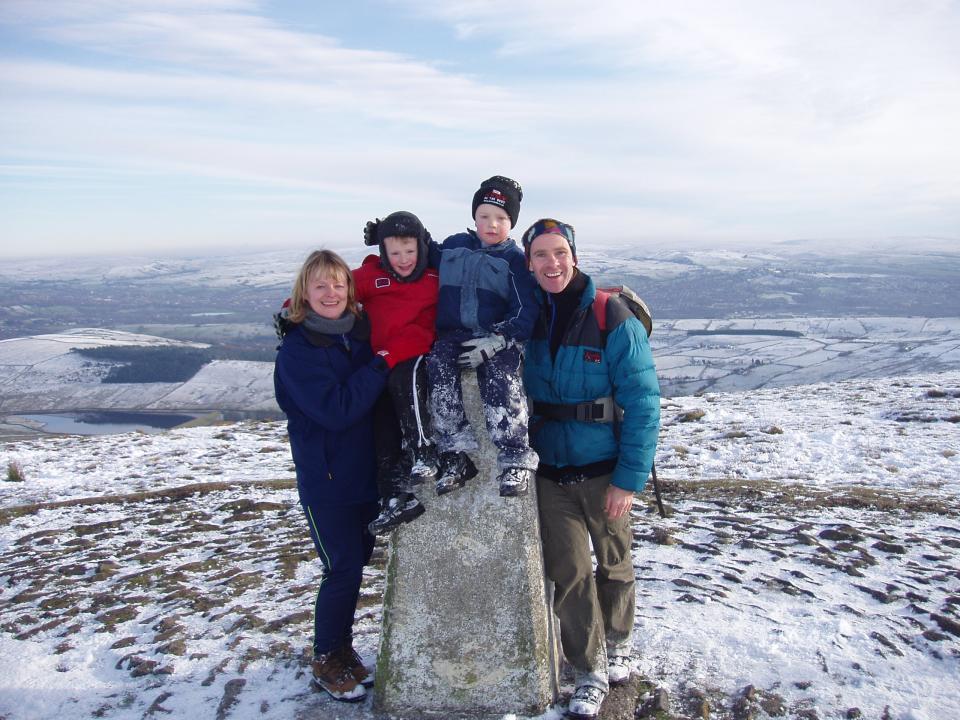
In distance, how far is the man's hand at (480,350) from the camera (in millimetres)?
4094

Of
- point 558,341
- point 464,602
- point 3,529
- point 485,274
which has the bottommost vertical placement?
point 3,529

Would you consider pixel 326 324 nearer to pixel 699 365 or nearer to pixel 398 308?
pixel 398 308

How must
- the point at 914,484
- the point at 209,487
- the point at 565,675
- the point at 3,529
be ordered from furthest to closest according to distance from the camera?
1. the point at 209,487
2. the point at 914,484
3. the point at 3,529
4. the point at 565,675

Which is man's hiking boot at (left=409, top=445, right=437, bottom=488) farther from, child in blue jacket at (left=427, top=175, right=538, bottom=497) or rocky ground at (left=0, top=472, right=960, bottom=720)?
rocky ground at (left=0, top=472, right=960, bottom=720)

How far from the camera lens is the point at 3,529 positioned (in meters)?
9.17

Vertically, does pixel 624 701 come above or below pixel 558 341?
below

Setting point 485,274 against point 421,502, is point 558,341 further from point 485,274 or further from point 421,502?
point 421,502

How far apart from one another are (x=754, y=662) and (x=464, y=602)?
231cm

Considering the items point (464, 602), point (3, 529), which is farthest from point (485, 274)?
point (3, 529)

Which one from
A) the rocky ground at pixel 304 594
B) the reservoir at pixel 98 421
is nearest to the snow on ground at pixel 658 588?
the rocky ground at pixel 304 594

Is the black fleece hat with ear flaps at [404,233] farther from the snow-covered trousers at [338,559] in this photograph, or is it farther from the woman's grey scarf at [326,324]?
the snow-covered trousers at [338,559]

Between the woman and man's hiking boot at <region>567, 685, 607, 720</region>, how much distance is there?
1.51 meters

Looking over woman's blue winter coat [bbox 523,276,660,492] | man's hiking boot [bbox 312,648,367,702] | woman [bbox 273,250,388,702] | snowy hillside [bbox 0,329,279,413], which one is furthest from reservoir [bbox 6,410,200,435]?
woman's blue winter coat [bbox 523,276,660,492]

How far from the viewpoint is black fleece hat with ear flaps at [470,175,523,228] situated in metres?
4.59
